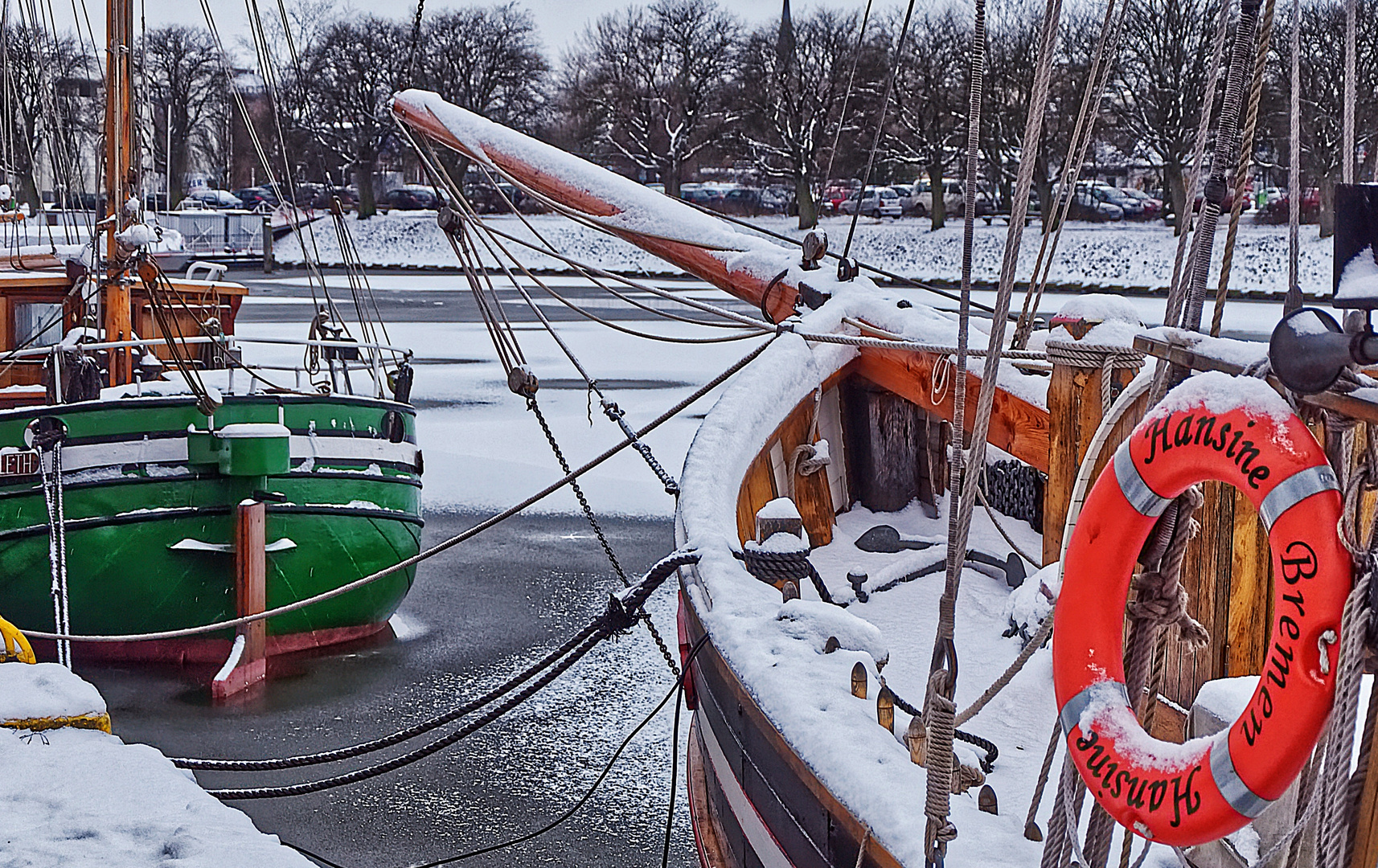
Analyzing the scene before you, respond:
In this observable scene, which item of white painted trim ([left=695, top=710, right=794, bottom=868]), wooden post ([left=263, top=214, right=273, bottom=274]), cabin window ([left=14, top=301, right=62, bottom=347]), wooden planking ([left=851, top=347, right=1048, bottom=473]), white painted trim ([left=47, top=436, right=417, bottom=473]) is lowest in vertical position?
wooden post ([left=263, top=214, right=273, bottom=274])

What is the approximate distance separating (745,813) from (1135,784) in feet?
5.36

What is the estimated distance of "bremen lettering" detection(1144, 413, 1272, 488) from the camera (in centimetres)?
184

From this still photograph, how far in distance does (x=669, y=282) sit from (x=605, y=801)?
29533mm

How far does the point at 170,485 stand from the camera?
841 centimetres

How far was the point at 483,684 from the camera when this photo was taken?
7984mm

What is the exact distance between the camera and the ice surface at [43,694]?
14.9ft

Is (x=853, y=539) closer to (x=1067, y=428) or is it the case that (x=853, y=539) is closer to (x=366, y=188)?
(x=1067, y=428)

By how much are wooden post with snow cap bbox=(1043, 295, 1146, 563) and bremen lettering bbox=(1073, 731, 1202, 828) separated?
1901mm

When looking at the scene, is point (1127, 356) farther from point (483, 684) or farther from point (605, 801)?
point (483, 684)

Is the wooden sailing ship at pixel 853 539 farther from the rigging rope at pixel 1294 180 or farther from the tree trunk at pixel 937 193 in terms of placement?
the tree trunk at pixel 937 193

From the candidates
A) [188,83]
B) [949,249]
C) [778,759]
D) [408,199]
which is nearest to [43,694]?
[778,759]

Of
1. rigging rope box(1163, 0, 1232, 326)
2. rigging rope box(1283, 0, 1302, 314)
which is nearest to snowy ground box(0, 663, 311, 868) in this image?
rigging rope box(1163, 0, 1232, 326)

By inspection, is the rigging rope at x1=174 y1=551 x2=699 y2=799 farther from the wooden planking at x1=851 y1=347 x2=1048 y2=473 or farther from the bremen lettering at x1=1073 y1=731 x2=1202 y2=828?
the bremen lettering at x1=1073 y1=731 x2=1202 y2=828

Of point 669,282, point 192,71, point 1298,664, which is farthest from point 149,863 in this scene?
point 192,71
